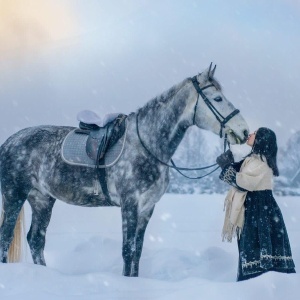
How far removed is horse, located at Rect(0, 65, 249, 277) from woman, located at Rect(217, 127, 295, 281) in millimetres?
206

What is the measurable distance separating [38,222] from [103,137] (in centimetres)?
125

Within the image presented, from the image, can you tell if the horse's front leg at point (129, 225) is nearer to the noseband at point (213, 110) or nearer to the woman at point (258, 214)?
the woman at point (258, 214)

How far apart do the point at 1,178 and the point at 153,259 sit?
5.87 ft

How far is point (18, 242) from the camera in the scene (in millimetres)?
5086

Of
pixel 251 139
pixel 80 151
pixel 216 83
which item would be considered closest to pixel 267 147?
pixel 251 139

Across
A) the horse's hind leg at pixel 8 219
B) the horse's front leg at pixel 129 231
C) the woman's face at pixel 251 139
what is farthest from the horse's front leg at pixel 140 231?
the horse's hind leg at pixel 8 219

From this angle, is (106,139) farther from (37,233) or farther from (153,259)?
(153,259)

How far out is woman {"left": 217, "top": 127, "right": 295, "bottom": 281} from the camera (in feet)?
13.4

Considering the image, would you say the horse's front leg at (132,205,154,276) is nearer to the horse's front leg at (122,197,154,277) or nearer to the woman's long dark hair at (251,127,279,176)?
the horse's front leg at (122,197,154,277)

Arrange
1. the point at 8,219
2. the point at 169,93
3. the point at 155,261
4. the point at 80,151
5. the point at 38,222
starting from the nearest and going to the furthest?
the point at 169,93 → the point at 80,151 → the point at 8,219 → the point at 38,222 → the point at 155,261

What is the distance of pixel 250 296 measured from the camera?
11.7 feet

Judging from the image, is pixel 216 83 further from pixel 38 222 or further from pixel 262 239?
pixel 38 222

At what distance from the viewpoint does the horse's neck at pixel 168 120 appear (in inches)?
175

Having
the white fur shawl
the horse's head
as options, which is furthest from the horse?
the white fur shawl
